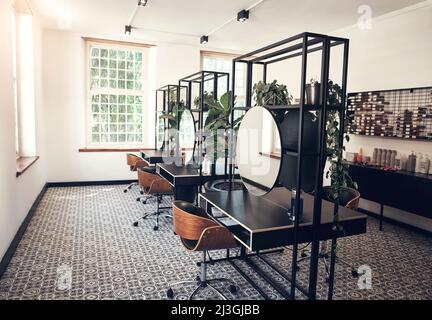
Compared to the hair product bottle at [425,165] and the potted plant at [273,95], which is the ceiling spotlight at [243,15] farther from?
the hair product bottle at [425,165]

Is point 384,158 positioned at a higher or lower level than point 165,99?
lower

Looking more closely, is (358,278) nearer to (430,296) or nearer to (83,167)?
(430,296)

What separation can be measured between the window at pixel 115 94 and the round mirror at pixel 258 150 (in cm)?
417

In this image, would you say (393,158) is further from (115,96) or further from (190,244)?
(115,96)

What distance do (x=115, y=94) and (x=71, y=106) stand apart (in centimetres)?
86

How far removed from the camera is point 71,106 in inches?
243

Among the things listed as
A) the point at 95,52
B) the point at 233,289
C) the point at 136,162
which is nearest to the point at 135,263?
the point at 233,289

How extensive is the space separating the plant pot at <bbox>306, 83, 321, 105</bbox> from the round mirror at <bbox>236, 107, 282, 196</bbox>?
33 centimetres

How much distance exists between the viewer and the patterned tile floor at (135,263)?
265 cm

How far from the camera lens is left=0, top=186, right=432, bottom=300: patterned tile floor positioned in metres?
2.65

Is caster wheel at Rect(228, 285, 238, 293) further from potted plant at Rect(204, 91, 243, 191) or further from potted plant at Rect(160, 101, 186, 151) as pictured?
potted plant at Rect(160, 101, 186, 151)

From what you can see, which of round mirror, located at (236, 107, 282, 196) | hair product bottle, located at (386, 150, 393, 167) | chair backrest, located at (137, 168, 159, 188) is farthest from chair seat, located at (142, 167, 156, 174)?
hair product bottle, located at (386, 150, 393, 167)

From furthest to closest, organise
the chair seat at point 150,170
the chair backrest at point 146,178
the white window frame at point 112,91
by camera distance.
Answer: the white window frame at point 112,91 → the chair seat at point 150,170 → the chair backrest at point 146,178

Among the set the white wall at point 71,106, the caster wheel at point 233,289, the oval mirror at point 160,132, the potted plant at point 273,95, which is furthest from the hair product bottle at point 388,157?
the white wall at point 71,106
